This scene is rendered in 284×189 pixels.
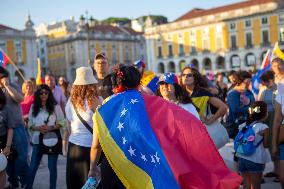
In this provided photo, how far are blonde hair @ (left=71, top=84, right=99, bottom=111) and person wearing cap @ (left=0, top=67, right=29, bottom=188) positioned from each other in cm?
170

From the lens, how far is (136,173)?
2.93 metres

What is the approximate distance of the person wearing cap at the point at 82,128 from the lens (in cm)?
421

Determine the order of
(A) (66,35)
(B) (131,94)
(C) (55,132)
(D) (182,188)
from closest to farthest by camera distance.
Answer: (D) (182,188) < (B) (131,94) < (C) (55,132) < (A) (66,35)

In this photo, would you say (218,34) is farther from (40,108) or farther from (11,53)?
(40,108)

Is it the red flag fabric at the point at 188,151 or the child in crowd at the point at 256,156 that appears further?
the child in crowd at the point at 256,156

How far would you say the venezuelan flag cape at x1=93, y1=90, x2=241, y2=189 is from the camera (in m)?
Result: 2.79

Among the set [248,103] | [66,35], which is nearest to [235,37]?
[66,35]

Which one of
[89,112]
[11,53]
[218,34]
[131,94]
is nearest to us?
[131,94]

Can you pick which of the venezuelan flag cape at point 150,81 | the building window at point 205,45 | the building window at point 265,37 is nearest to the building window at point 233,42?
the building window at point 205,45

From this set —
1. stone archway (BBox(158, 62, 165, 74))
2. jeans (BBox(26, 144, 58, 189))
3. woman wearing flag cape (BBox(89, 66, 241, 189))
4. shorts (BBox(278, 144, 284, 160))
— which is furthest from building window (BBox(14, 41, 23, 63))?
woman wearing flag cape (BBox(89, 66, 241, 189))

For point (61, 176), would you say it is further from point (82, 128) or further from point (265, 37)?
point (265, 37)

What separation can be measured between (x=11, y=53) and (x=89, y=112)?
177ft

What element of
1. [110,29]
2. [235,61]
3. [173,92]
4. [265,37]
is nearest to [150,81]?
[173,92]

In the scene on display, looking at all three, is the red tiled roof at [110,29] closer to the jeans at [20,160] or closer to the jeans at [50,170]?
the jeans at [20,160]
